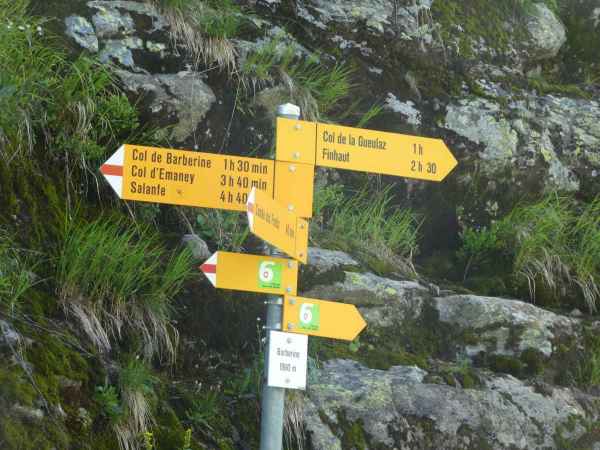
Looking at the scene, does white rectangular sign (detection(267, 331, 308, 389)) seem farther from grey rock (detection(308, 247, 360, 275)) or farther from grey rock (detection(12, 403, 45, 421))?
grey rock (detection(308, 247, 360, 275))

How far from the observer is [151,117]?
19.0ft

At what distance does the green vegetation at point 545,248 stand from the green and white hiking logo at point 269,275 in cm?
301

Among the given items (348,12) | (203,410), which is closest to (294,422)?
(203,410)

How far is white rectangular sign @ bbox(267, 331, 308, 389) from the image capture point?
376 cm

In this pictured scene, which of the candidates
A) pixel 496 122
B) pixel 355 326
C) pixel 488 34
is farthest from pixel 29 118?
→ pixel 488 34

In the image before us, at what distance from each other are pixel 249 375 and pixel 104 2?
10.0ft

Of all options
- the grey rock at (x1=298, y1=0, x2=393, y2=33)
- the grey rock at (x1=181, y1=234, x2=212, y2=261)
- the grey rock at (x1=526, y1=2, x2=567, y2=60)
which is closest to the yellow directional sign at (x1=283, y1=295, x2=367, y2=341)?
the grey rock at (x1=181, y1=234, x2=212, y2=261)

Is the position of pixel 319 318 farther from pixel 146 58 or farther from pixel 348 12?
pixel 348 12

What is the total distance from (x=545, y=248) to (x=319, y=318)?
10.2ft

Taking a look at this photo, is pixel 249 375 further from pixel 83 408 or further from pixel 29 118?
pixel 29 118

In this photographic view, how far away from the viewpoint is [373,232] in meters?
6.41

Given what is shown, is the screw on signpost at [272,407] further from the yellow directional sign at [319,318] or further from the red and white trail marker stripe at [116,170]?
the red and white trail marker stripe at [116,170]

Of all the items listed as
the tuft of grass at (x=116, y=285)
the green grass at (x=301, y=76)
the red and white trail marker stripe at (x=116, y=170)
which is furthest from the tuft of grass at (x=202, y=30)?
the red and white trail marker stripe at (x=116, y=170)

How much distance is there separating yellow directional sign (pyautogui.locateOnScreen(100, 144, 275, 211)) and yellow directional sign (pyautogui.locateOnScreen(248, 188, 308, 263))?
207 mm
